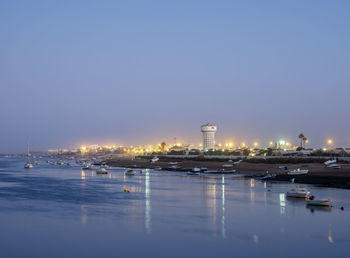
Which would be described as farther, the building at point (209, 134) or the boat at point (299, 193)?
the building at point (209, 134)

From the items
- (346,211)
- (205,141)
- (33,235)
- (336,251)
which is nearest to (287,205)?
(346,211)

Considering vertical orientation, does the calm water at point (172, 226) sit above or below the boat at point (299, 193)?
below

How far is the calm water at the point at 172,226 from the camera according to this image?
67.5ft

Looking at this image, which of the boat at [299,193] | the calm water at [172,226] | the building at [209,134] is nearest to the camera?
the calm water at [172,226]

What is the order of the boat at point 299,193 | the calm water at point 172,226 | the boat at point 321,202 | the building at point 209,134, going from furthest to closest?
1. the building at point 209,134
2. the boat at point 299,193
3. the boat at point 321,202
4. the calm water at point 172,226

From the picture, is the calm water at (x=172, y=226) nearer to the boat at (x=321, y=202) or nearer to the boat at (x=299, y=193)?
the boat at (x=321, y=202)

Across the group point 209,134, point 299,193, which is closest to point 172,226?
point 299,193

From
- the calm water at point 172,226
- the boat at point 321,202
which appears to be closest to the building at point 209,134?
the calm water at point 172,226

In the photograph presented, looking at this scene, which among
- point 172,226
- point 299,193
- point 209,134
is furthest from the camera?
point 209,134

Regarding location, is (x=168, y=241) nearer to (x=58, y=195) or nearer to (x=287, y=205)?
(x=287, y=205)

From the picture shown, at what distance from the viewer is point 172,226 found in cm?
2575

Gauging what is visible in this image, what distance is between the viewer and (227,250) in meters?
20.4

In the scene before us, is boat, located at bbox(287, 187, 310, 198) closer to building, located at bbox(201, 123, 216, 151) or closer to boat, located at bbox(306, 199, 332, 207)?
boat, located at bbox(306, 199, 332, 207)

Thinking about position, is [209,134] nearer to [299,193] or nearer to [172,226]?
[299,193]
